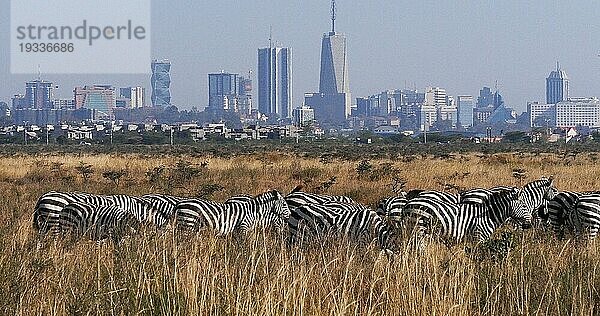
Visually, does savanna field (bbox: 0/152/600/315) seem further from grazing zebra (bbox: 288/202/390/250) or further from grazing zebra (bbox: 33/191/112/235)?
grazing zebra (bbox: 33/191/112/235)

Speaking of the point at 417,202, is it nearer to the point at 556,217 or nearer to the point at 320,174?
the point at 556,217

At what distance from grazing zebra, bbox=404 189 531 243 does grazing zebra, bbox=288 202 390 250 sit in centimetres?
69

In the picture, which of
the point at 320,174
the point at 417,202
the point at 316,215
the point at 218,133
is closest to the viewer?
the point at 316,215

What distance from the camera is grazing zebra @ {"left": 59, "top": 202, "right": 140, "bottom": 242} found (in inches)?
423

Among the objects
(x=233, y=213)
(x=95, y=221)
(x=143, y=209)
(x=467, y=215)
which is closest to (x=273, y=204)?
(x=233, y=213)

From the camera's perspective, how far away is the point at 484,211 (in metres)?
11.8

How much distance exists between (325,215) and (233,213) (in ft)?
6.70

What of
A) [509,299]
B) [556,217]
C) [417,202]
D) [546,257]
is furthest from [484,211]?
[509,299]

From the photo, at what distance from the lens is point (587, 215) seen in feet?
40.2

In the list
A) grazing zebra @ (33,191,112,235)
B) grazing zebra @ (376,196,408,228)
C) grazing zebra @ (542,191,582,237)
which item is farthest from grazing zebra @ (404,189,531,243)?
grazing zebra @ (33,191,112,235)

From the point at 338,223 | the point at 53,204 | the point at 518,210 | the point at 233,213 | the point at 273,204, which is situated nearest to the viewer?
the point at 338,223

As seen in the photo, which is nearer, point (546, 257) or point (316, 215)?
point (546, 257)

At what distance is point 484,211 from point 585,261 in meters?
3.61

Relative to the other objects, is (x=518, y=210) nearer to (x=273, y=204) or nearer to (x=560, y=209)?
(x=560, y=209)
